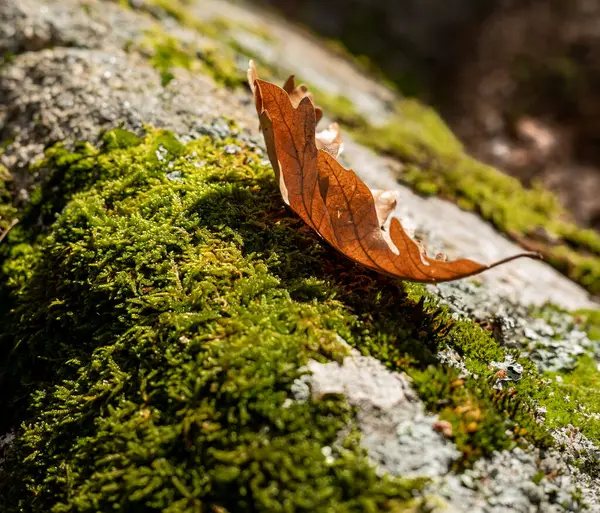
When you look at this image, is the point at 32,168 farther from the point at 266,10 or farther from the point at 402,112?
the point at 266,10

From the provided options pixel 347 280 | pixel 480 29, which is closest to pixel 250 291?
pixel 347 280

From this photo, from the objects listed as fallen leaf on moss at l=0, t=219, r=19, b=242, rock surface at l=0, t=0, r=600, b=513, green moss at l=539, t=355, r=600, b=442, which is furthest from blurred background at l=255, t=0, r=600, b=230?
fallen leaf on moss at l=0, t=219, r=19, b=242

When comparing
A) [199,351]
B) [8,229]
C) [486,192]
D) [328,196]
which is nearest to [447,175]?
[486,192]

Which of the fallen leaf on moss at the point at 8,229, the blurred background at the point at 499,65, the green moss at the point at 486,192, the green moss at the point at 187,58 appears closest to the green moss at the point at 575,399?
the green moss at the point at 486,192

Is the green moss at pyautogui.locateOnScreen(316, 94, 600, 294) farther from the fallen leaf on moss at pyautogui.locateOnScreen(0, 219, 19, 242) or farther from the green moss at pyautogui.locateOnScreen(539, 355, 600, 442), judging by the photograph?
the fallen leaf on moss at pyautogui.locateOnScreen(0, 219, 19, 242)

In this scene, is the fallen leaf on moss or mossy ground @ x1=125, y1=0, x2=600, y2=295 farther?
mossy ground @ x1=125, y1=0, x2=600, y2=295

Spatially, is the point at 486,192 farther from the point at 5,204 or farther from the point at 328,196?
the point at 5,204

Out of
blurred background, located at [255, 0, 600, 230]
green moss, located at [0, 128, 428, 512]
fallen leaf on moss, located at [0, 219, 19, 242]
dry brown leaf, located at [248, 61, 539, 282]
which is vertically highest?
blurred background, located at [255, 0, 600, 230]
